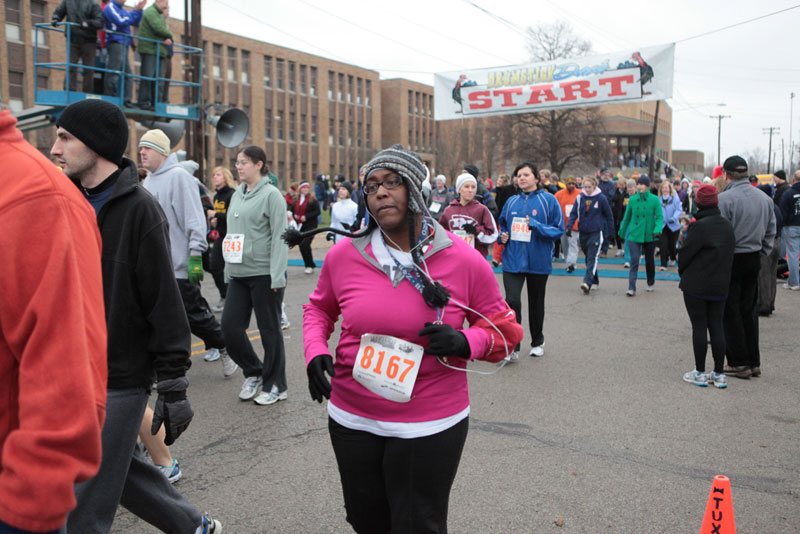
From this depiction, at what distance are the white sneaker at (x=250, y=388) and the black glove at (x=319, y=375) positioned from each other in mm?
3440

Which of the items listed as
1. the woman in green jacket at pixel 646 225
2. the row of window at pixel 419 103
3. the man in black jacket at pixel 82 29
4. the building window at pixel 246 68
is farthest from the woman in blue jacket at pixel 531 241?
the row of window at pixel 419 103

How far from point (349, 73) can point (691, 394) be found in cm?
7429

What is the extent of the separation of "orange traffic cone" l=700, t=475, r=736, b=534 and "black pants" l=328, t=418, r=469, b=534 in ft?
4.29

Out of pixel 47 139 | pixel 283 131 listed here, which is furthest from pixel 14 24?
pixel 283 131

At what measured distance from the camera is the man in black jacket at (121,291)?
2455 millimetres

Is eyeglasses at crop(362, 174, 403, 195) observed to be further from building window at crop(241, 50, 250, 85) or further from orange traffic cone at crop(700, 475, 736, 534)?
building window at crop(241, 50, 250, 85)

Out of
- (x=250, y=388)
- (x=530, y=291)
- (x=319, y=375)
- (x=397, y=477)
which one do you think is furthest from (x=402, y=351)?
(x=530, y=291)

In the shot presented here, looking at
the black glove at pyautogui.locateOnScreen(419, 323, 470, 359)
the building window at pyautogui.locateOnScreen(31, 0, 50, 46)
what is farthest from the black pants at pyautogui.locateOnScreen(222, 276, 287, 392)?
the building window at pyautogui.locateOnScreen(31, 0, 50, 46)

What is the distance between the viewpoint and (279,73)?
66.9 m

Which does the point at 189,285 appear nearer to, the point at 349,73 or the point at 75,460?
the point at 75,460

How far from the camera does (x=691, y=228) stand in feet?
21.0

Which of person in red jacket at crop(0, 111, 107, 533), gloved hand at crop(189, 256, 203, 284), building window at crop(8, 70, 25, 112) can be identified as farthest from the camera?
building window at crop(8, 70, 25, 112)

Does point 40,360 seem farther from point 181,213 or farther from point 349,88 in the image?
point 349,88

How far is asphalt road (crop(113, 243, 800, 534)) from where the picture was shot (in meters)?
3.79
